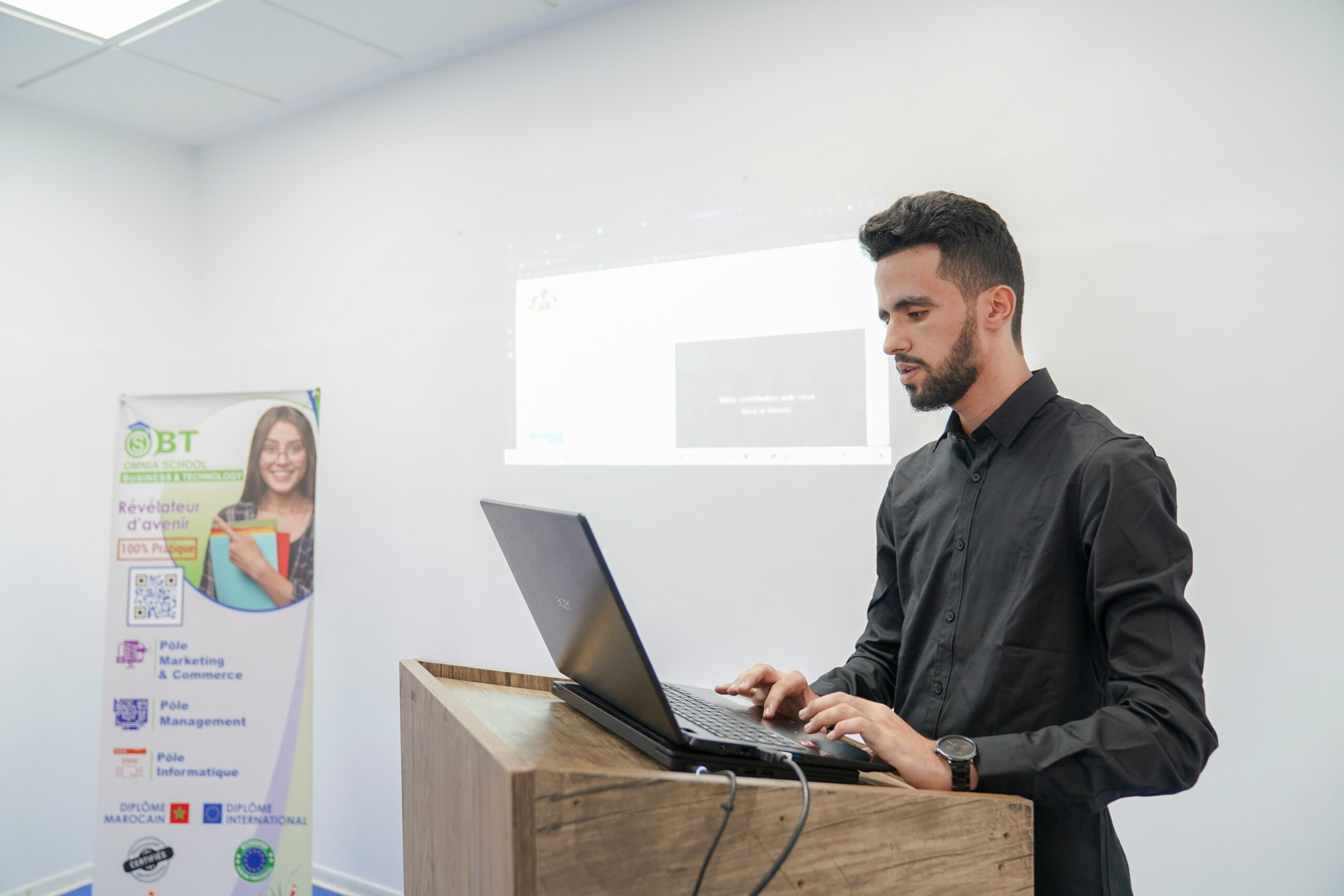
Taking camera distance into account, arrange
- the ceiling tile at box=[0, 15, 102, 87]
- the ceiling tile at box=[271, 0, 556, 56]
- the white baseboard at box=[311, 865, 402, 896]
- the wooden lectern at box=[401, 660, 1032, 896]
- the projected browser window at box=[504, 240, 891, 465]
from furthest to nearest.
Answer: the white baseboard at box=[311, 865, 402, 896] → the ceiling tile at box=[0, 15, 102, 87] → the ceiling tile at box=[271, 0, 556, 56] → the projected browser window at box=[504, 240, 891, 465] → the wooden lectern at box=[401, 660, 1032, 896]

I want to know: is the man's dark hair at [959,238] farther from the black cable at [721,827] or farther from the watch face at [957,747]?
the black cable at [721,827]

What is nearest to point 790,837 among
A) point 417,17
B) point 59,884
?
point 417,17

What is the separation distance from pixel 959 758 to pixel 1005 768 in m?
0.06

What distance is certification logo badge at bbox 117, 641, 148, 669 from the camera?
286cm

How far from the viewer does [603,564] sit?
742 mm

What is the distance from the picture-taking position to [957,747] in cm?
94

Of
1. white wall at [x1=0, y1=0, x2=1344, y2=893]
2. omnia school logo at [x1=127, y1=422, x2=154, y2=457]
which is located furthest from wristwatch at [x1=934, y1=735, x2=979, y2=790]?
omnia school logo at [x1=127, y1=422, x2=154, y2=457]

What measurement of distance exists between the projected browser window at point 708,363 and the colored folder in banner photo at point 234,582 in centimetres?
90

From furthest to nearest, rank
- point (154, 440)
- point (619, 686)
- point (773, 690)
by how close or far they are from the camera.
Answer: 1. point (154, 440)
2. point (773, 690)
3. point (619, 686)

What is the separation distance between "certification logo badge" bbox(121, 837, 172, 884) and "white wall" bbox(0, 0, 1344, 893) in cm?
67

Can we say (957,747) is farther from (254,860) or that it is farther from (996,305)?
(254,860)

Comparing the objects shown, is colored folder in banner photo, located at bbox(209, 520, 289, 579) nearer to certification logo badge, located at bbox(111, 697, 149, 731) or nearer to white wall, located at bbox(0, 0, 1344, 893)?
white wall, located at bbox(0, 0, 1344, 893)

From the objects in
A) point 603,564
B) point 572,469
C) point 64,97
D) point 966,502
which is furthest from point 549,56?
point 603,564

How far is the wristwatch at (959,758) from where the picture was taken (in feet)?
3.00
